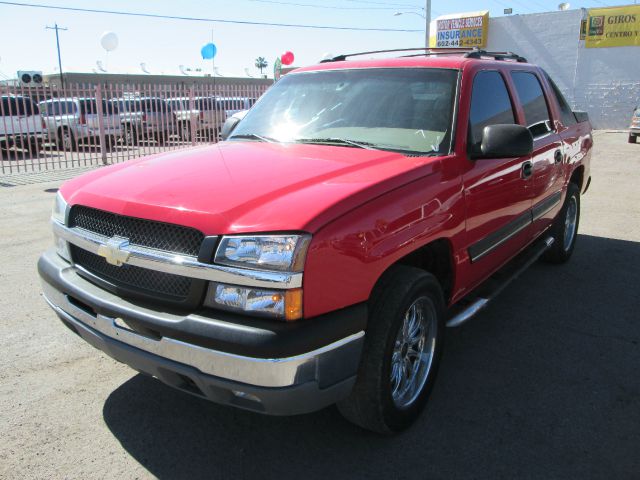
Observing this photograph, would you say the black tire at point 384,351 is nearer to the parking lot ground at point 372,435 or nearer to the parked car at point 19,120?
the parking lot ground at point 372,435

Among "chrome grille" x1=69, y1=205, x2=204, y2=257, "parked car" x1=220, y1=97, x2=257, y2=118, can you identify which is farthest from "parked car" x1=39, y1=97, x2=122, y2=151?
"chrome grille" x1=69, y1=205, x2=204, y2=257

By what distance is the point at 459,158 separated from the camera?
3121mm

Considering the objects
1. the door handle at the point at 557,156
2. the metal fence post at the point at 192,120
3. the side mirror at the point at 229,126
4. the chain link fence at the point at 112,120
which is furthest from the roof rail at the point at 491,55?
the metal fence post at the point at 192,120

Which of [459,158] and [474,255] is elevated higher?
[459,158]

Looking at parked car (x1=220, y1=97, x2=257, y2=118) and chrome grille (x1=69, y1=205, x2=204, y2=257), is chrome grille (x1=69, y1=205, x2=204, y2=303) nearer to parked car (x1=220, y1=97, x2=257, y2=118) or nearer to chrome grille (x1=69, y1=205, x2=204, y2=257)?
chrome grille (x1=69, y1=205, x2=204, y2=257)

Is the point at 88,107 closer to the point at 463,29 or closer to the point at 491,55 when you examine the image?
the point at 491,55

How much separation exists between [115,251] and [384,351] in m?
1.29

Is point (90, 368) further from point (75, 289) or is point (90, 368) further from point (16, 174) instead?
point (16, 174)

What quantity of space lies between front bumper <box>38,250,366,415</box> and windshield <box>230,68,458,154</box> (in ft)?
4.52

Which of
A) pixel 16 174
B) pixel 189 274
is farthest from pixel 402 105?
pixel 16 174

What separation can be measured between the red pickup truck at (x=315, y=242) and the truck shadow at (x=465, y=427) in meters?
0.20

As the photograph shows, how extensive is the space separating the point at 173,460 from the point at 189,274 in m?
1.01

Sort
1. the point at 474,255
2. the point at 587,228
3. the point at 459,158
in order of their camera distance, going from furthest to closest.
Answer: the point at 587,228 < the point at 474,255 < the point at 459,158

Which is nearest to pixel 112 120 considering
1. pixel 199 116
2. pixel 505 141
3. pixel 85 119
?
pixel 85 119
